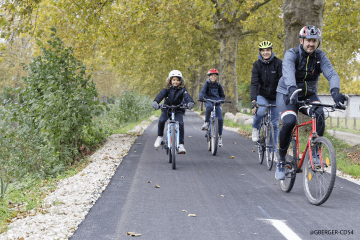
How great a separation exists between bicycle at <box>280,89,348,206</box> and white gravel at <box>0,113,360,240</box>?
84.0 inches

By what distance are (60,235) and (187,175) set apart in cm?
358

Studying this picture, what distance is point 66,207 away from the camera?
4.80 meters

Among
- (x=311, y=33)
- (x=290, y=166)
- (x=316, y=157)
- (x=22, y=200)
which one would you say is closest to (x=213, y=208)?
(x=290, y=166)

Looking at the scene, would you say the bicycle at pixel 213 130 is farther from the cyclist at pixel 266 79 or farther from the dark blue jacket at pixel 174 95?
the cyclist at pixel 266 79

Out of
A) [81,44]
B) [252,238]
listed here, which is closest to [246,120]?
[81,44]

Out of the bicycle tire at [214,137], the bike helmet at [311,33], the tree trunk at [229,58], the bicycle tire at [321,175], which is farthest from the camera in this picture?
the tree trunk at [229,58]

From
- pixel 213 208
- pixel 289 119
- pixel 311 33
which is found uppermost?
pixel 311 33

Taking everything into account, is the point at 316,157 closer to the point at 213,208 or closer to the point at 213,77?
the point at 213,208

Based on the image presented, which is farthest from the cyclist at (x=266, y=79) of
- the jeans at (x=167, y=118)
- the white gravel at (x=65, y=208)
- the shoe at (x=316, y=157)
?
the white gravel at (x=65, y=208)

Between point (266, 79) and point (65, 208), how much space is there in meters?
4.79

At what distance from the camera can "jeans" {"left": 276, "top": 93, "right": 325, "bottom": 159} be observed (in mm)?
4914

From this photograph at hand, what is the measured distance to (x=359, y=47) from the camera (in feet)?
71.3

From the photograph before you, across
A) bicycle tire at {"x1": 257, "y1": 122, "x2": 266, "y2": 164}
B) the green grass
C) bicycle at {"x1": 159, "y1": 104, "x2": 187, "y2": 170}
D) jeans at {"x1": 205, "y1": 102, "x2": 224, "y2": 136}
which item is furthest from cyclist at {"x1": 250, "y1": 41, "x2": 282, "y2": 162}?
the green grass

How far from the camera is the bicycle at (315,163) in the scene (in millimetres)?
4441
